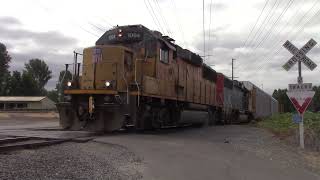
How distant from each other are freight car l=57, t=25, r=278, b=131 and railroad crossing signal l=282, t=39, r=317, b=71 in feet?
15.7

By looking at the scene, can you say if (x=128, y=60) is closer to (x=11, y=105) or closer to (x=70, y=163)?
(x=70, y=163)

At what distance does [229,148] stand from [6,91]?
91.6 metres

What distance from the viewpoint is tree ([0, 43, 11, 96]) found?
97906 millimetres

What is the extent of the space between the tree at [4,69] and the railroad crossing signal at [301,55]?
8877 cm

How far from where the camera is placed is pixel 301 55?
1639cm

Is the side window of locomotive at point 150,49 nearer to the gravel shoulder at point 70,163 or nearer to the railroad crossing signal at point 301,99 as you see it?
the railroad crossing signal at point 301,99

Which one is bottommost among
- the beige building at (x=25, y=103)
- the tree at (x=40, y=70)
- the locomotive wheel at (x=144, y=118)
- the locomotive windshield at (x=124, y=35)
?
the locomotive wheel at (x=144, y=118)

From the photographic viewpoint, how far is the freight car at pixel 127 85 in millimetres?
15953

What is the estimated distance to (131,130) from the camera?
17.8 metres

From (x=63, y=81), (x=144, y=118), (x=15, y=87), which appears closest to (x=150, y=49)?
(x=144, y=118)

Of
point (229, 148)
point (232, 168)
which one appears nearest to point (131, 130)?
point (229, 148)

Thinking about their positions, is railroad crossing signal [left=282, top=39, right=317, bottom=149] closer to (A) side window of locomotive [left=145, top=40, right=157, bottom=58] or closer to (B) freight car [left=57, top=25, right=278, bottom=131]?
(A) side window of locomotive [left=145, top=40, right=157, bottom=58]

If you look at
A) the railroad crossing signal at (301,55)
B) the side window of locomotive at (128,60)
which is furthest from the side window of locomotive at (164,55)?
the railroad crossing signal at (301,55)

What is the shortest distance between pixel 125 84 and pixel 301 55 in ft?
20.7
